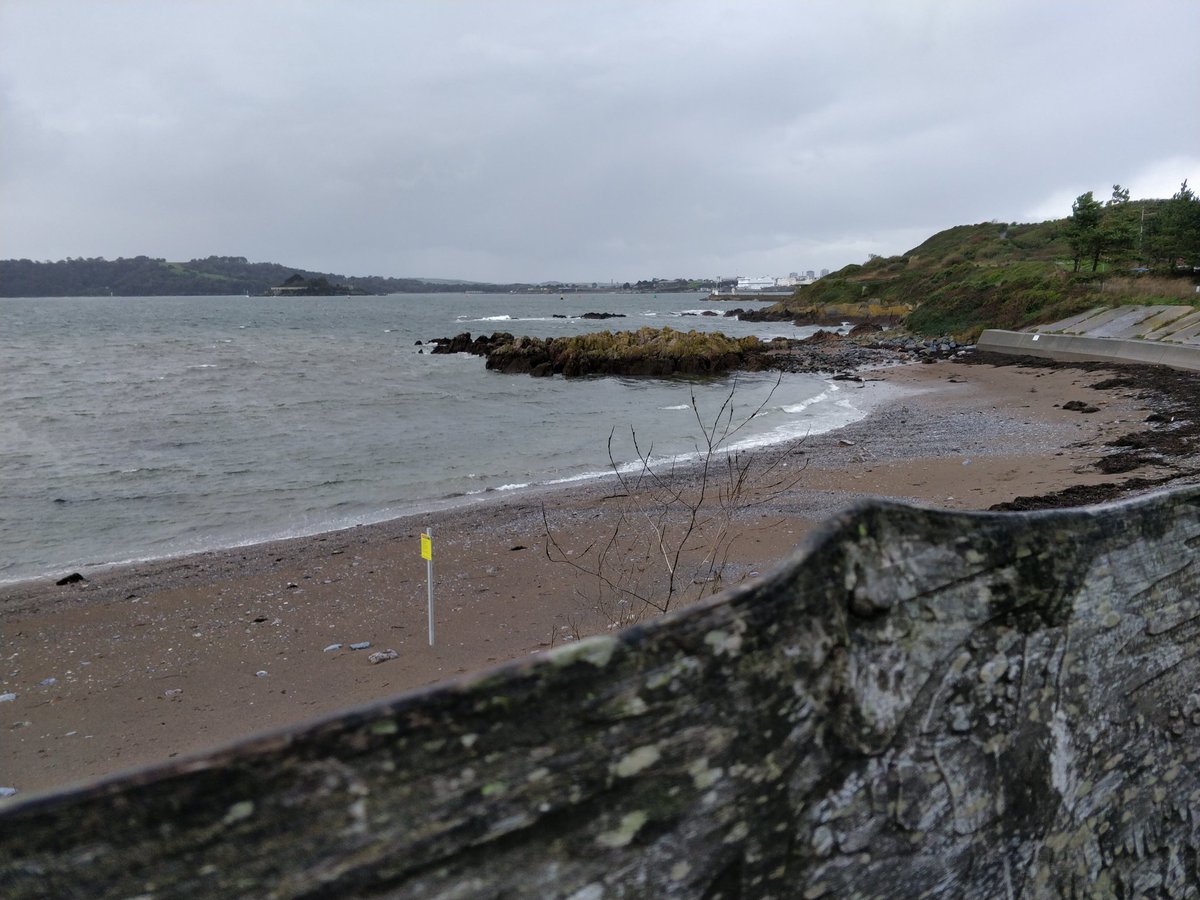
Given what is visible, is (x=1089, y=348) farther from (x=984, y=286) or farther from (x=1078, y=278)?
(x=984, y=286)

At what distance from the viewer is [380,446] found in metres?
19.5

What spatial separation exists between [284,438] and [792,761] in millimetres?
20922

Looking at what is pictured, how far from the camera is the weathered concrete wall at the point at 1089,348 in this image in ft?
78.8

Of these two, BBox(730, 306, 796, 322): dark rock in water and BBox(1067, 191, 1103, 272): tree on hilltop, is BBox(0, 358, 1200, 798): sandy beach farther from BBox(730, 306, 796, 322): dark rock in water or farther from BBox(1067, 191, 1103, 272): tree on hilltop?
BBox(730, 306, 796, 322): dark rock in water

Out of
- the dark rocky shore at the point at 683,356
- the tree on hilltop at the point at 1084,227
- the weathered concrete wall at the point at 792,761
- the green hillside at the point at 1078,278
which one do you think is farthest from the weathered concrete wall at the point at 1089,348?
the weathered concrete wall at the point at 792,761

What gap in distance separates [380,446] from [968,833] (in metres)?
18.6

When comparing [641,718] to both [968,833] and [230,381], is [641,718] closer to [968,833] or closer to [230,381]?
[968,833]

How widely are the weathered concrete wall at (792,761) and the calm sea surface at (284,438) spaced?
11881 mm

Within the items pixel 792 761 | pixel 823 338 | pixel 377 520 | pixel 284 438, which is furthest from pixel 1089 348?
pixel 792 761

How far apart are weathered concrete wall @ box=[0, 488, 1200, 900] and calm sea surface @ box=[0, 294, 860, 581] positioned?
11.9 meters

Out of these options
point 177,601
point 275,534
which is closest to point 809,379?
point 275,534

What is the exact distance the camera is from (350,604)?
343 inches

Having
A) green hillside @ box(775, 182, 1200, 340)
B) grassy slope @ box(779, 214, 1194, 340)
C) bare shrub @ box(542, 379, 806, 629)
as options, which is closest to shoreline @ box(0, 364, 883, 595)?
bare shrub @ box(542, 379, 806, 629)

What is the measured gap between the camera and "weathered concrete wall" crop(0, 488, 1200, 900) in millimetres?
1283
